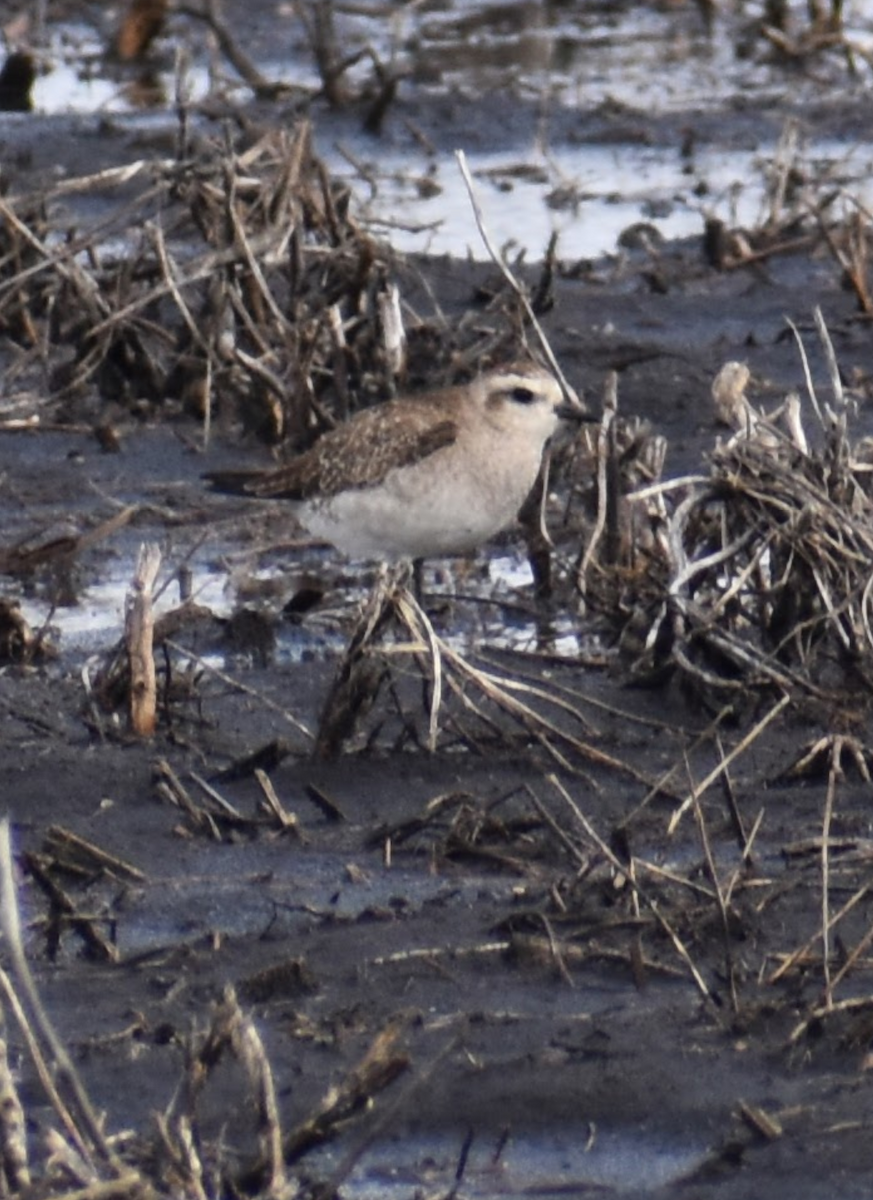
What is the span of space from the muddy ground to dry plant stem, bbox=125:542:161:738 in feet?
0.24

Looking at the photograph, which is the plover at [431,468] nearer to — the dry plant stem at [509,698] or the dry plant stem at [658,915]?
the dry plant stem at [509,698]

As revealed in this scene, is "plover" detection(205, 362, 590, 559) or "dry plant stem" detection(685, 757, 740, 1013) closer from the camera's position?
"dry plant stem" detection(685, 757, 740, 1013)

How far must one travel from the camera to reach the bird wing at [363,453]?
275 inches

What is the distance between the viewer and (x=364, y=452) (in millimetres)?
7043

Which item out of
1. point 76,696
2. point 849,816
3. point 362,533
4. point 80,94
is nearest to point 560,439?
point 362,533

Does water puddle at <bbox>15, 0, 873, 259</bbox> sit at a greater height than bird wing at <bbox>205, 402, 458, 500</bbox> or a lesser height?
lesser

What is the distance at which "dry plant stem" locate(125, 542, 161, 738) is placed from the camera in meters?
6.03

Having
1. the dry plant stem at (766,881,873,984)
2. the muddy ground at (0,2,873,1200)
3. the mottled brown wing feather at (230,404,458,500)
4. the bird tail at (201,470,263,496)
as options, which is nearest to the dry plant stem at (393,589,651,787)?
the muddy ground at (0,2,873,1200)

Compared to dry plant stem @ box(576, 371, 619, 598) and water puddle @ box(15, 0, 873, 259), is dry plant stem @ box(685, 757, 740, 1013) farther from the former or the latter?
water puddle @ box(15, 0, 873, 259)

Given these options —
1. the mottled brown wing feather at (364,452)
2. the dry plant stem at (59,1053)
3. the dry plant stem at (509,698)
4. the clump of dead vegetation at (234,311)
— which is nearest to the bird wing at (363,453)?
the mottled brown wing feather at (364,452)

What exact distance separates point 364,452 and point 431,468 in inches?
9.1

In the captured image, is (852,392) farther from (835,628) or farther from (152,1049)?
(152,1049)

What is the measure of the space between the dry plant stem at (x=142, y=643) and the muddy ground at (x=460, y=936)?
0.07m

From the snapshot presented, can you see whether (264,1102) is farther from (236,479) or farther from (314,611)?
(236,479)
